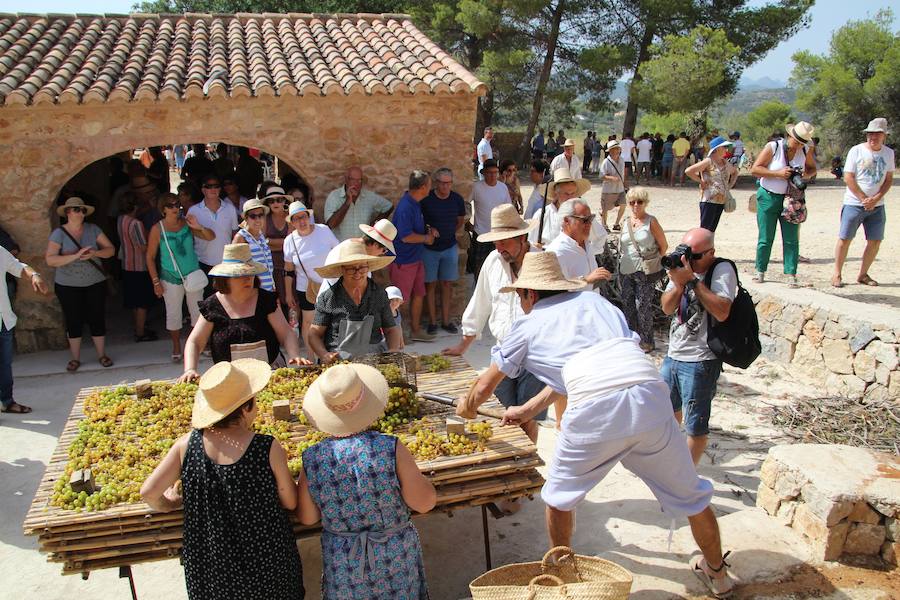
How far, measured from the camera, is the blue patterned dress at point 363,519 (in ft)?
9.90

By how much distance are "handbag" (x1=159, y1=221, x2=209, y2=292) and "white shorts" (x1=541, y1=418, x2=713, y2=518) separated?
5.58m

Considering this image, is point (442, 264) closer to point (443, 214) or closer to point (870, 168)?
point (443, 214)

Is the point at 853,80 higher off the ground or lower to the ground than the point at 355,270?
higher

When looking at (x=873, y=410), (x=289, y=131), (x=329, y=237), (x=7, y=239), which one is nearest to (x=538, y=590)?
(x=873, y=410)

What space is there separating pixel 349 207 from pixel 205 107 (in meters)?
2.03

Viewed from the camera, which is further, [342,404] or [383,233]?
[383,233]

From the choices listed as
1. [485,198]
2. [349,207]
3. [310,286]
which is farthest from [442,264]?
[310,286]

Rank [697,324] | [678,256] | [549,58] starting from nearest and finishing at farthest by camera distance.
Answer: [678,256] < [697,324] < [549,58]

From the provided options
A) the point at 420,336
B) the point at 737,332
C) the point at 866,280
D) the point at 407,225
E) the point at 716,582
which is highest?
the point at 407,225

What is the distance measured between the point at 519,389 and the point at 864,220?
6330 mm

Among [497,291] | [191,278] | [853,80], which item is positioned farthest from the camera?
[853,80]

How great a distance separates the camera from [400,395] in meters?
4.09

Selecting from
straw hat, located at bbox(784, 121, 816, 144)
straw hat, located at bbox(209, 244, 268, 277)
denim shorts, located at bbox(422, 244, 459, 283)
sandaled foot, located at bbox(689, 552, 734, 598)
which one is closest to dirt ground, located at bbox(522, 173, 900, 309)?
straw hat, located at bbox(784, 121, 816, 144)

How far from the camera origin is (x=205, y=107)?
8.23 meters
